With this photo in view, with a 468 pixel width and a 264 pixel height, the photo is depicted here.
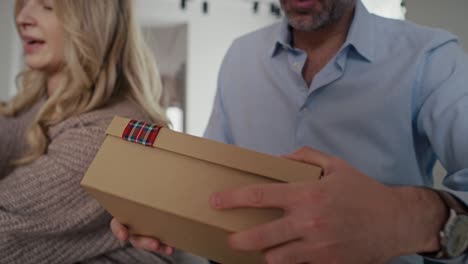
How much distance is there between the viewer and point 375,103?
75cm

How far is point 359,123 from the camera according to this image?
2.52 ft

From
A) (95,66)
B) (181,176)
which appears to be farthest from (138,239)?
(95,66)

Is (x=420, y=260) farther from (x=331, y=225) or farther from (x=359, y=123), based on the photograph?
(x=331, y=225)

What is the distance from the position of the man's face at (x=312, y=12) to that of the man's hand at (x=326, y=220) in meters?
0.44

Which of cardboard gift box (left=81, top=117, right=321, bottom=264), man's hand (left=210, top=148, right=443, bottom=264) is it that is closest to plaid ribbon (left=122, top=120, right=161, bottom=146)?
cardboard gift box (left=81, top=117, right=321, bottom=264)

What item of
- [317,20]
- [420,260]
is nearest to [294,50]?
[317,20]

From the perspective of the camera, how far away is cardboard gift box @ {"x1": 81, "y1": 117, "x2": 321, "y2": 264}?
397 millimetres

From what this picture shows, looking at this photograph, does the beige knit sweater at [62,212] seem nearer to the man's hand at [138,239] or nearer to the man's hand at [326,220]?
the man's hand at [138,239]

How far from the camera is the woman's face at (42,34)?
0.88m

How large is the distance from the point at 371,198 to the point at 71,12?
0.75 metres

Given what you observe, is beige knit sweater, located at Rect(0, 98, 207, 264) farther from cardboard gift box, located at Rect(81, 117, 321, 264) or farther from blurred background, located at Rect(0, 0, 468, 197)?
blurred background, located at Rect(0, 0, 468, 197)

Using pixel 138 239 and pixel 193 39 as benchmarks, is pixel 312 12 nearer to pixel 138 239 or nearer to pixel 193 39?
pixel 138 239

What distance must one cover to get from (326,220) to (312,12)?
1.68 ft

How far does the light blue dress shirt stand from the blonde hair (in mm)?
272
